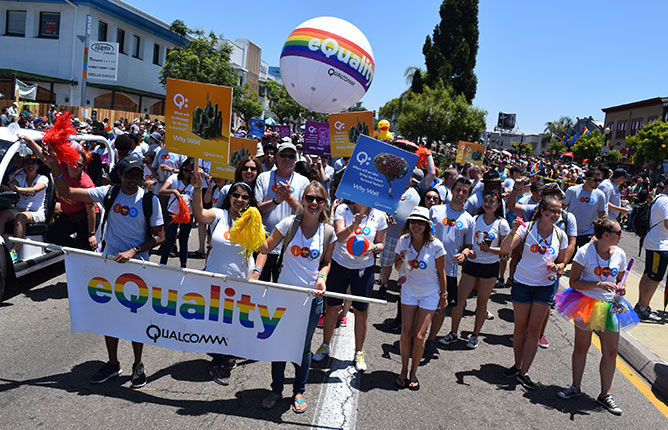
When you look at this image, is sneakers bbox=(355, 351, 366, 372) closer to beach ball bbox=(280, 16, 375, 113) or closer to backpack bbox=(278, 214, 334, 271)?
backpack bbox=(278, 214, 334, 271)

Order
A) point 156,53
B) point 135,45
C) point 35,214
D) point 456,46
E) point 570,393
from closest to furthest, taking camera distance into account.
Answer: point 570,393
point 35,214
point 135,45
point 156,53
point 456,46

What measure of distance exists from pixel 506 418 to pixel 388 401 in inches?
41.0

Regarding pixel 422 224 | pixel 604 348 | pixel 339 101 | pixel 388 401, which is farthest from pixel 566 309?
pixel 339 101

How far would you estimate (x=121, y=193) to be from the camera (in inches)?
179

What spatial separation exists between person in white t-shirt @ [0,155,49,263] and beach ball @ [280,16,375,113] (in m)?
5.02

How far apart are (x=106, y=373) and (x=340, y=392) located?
6.75 ft

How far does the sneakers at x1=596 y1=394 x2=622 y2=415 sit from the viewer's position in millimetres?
4723

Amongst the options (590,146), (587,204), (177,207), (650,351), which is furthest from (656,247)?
(590,146)

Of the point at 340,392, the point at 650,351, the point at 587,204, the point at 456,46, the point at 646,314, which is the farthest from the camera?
the point at 456,46

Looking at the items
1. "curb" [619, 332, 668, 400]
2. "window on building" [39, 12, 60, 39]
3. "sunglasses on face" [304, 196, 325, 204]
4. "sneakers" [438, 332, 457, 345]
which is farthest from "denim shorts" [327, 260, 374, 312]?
"window on building" [39, 12, 60, 39]

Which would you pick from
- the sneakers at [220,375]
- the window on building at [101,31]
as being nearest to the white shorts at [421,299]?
the sneakers at [220,375]

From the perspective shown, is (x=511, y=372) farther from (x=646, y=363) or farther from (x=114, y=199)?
(x=114, y=199)

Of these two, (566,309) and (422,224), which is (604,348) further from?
(422,224)

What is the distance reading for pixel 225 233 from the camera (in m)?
4.46
